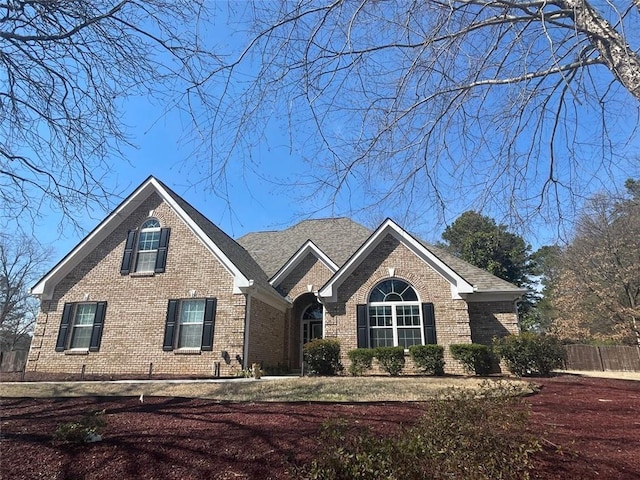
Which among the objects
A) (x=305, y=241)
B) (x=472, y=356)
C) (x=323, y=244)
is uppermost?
(x=305, y=241)

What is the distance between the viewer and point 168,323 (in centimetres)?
1427

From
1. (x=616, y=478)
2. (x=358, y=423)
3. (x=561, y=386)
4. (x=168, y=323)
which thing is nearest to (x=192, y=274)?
(x=168, y=323)

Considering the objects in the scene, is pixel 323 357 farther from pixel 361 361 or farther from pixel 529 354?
pixel 529 354

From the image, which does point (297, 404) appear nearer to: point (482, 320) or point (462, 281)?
point (462, 281)

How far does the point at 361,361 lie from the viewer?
1345 centimetres

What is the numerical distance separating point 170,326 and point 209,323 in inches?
60.0

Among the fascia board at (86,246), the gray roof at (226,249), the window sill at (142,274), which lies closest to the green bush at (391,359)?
the gray roof at (226,249)

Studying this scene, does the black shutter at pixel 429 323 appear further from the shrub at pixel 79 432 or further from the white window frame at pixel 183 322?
the shrub at pixel 79 432

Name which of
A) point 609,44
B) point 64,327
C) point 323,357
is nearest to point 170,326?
point 64,327

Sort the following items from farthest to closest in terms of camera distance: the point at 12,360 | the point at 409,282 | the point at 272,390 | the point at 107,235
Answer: the point at 12,360
the point at 107,235
the point at 409,282
the point at 272,390

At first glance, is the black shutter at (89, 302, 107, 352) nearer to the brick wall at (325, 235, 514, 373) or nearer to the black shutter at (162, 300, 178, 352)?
the black shutter at (162, 300, 178, 352)

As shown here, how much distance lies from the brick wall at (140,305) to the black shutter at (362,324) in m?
4.17

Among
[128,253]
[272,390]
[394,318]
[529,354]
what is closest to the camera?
[272,390]

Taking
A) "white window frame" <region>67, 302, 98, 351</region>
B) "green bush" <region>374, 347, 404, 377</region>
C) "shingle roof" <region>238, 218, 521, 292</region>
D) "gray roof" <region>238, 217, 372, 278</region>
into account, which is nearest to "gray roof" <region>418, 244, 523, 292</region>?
"shingle roof" <region>238, 218, 521, 292</region>
